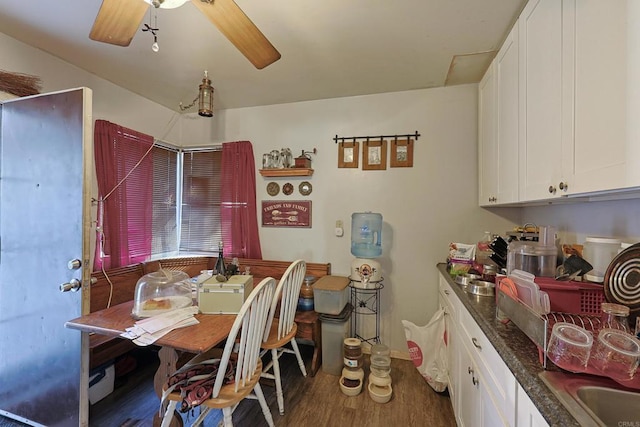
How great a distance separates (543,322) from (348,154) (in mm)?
2148

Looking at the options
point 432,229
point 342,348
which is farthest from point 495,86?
point 342,348

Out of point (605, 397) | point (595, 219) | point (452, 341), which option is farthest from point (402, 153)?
point (605, 397)

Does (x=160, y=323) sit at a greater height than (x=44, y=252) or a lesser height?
lesser

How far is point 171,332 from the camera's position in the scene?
1.29m

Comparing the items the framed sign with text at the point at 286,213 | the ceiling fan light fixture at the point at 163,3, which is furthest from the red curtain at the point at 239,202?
the ceiling fan light fixture at the point at 163,3

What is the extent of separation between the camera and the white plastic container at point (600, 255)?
107 cm

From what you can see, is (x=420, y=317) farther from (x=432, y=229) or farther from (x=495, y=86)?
(x=495, y=86)

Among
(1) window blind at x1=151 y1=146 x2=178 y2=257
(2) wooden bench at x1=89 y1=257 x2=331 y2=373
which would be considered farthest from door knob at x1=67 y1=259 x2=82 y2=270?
(1) window blind at x1=151 y1=146 x2=178 y2=257

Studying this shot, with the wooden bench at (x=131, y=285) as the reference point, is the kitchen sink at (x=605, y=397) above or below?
above

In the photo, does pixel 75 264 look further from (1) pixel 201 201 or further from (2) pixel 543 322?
(2) pixel 543 322

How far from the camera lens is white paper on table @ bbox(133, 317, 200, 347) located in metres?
1.21

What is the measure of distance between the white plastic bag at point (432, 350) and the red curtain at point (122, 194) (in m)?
2.63

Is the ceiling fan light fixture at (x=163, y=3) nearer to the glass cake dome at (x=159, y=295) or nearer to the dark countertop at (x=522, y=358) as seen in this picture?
the glass cake dome at (x=159, y=295)

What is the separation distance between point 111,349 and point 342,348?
180 centimetres
